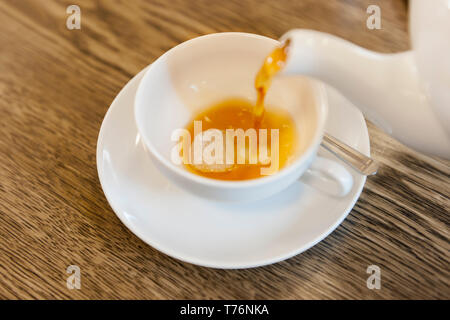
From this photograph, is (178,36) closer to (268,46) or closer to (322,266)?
(268,46)

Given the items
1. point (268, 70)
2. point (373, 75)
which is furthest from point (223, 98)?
point (373, 75)

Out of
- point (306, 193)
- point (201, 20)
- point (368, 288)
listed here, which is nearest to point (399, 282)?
point (368, 288)

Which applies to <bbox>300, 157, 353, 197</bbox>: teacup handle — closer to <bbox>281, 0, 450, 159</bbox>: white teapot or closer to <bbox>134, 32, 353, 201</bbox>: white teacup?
<bbox>134, 32, 353, 201</bbox>: white teacup

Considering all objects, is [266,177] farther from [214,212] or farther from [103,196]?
[103,196]

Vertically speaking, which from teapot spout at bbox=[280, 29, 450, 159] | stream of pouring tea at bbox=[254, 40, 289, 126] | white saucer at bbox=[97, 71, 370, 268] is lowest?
white saucer at bbox=[97, 71, 370, 268]

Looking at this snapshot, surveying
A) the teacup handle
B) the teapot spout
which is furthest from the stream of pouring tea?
the teacup handle
